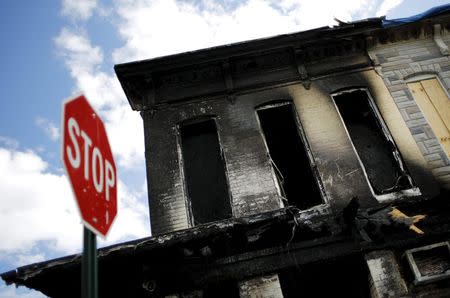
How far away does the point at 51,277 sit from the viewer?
5.45m

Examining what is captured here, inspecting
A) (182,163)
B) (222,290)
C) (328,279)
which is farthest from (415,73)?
(222,290)

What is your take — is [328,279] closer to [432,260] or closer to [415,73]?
[432,260]

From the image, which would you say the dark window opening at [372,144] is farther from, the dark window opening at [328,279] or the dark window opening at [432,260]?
the dark window opening at [328,279]

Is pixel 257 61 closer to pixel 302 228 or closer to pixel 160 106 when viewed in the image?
pixel 160 106

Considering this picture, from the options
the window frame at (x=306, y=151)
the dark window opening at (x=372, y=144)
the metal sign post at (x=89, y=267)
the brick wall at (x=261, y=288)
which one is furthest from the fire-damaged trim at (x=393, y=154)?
the metal sign post at (x=89, y=267)

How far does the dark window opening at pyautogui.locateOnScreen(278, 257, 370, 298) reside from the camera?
6.02 m

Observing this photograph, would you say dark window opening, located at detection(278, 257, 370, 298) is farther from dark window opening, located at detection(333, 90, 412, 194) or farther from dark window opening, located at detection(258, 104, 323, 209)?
dark window opening, located at detection(258, 104, 323, 209)

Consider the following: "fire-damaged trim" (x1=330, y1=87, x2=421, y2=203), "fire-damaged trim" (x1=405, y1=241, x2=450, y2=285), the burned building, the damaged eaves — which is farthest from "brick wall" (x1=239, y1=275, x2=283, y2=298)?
"fire-damaged trim" (x1=330, y1=87, x2=421, y2=203)

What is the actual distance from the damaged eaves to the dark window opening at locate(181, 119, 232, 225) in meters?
1.18

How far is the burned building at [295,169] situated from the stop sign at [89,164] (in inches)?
136

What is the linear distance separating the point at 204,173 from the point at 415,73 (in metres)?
5.91

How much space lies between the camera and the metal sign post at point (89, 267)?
1.75m

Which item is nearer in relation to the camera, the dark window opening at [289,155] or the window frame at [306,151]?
the window frame at [306,151]

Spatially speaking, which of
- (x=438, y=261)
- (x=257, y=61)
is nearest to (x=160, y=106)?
(x=257, y=61)
